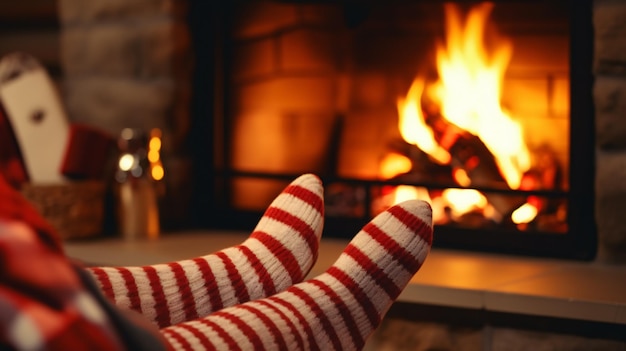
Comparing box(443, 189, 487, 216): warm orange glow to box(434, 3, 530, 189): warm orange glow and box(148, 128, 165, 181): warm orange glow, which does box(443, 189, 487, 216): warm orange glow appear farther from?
box(148, 128, 165, 181): warm orange glow

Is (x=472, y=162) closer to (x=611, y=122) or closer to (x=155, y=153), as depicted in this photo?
(x=611, y=122)

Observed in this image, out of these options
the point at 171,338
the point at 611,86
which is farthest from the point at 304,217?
the point at 611,86

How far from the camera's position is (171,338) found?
0.70 m

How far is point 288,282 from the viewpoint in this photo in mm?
909

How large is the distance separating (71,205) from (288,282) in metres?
0.97

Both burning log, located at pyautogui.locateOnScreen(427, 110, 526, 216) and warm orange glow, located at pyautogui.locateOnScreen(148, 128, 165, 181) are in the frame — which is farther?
warm orange glow, located at pyautogui.locateOnScreen(148, 128, 165, 181)

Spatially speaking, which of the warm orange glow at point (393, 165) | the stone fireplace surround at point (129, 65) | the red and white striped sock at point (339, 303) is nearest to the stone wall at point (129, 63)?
the stone fireplace surround at point (129, 65)

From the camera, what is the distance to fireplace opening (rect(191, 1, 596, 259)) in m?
1.68

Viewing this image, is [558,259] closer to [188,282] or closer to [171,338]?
[188,282]

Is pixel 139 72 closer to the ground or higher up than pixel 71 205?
higher up

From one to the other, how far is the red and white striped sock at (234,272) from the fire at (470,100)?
0.83m

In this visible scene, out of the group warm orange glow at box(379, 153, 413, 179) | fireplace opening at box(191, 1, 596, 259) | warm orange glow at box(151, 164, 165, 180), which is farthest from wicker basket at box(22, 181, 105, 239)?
warm orange glow at box(379, 153, 413, 179)

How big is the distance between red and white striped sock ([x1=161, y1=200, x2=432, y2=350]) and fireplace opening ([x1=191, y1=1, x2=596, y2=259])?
2.61ft

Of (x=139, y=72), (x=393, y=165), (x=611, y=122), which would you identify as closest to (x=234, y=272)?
(x=611, y=122)
